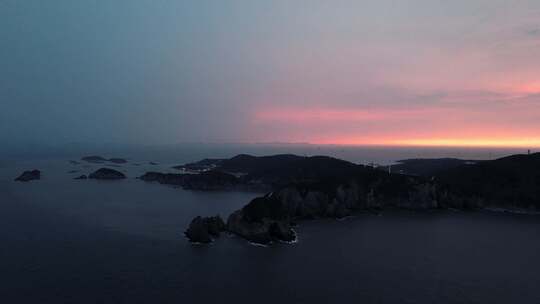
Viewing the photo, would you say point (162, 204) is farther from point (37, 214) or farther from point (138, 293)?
point (138, 293)

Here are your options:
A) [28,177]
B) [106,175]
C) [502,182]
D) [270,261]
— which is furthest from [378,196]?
[28,177]

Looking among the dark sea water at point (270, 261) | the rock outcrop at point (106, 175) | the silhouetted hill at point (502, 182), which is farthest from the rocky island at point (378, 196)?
the rock outcrop at point (106, 175)

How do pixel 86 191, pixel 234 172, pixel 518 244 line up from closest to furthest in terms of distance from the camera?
pixel 518 244 → pixel 86 191 → pixel 234 172

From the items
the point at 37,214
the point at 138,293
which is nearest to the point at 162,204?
the point at 37,214

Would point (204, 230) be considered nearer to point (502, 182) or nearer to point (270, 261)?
point (270, 261)

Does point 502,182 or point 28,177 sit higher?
point 502,182

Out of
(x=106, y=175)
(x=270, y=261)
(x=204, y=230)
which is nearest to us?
(x=270, y=261)
